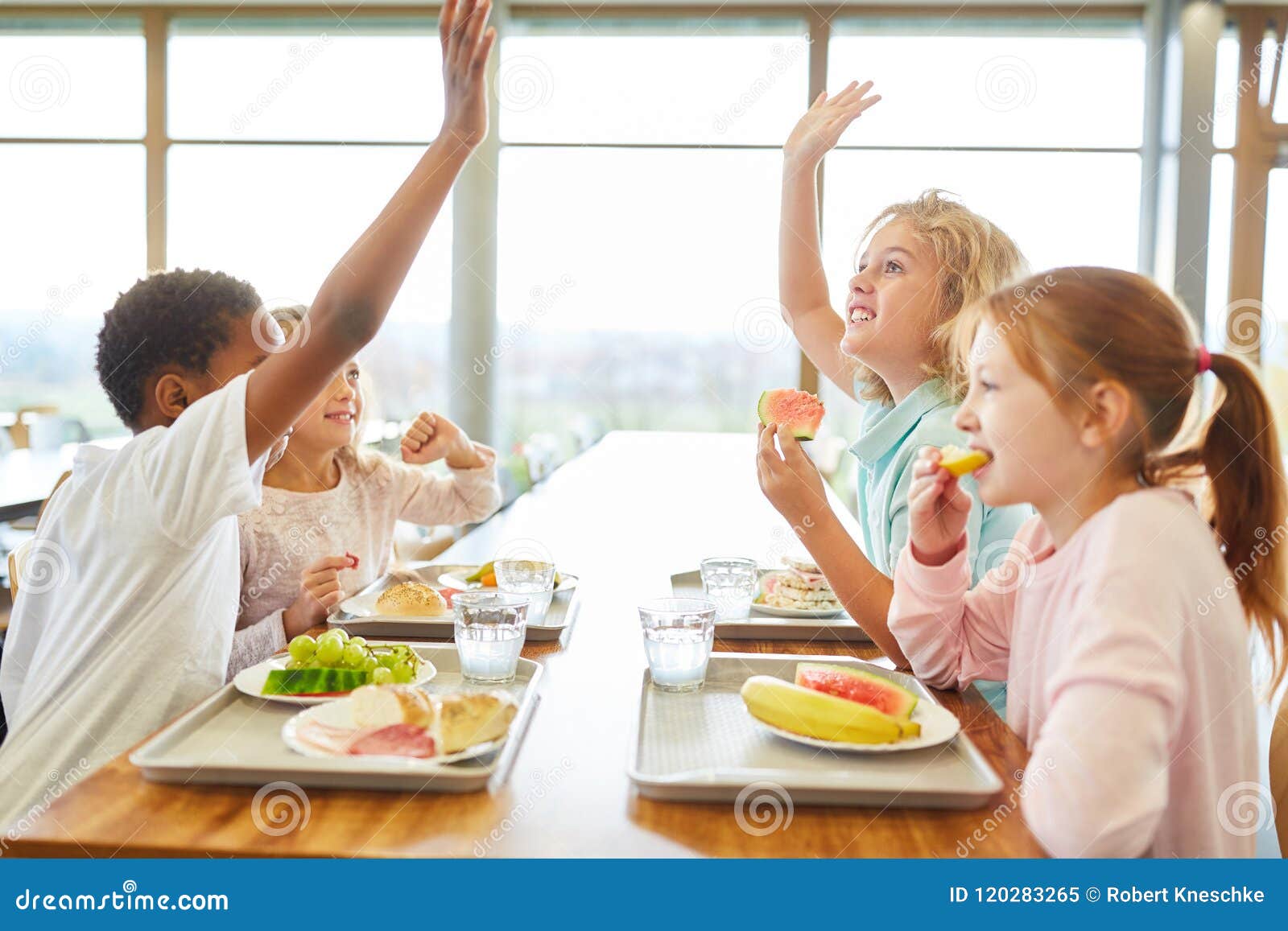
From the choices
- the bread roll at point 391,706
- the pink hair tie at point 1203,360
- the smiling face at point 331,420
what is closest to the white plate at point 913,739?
the bread roll at point 391,706

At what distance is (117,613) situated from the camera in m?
1.49

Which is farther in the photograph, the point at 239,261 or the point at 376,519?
the point at 239,261

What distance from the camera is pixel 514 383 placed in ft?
26.0

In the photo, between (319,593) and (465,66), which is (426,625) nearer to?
(319,593)

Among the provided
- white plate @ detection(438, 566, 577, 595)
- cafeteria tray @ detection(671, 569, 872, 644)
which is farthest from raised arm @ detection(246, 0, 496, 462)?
cafeteria tray @ detection(671, 569, 872, 644)

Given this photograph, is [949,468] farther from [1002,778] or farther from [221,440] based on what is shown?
[221,440]

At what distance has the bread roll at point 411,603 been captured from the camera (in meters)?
1.66

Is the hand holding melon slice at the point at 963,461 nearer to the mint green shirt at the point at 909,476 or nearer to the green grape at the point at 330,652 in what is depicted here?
the mint green shirt at the point at 909,476

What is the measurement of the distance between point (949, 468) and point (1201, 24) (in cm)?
714

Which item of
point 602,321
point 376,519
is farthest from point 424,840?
point 602,321

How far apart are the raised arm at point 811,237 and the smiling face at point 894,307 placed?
264mm

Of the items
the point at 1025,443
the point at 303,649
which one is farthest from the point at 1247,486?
the point at 303,649

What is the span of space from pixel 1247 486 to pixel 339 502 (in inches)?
73.3

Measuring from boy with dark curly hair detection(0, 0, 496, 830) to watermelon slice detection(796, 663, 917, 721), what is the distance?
67 centimetres
